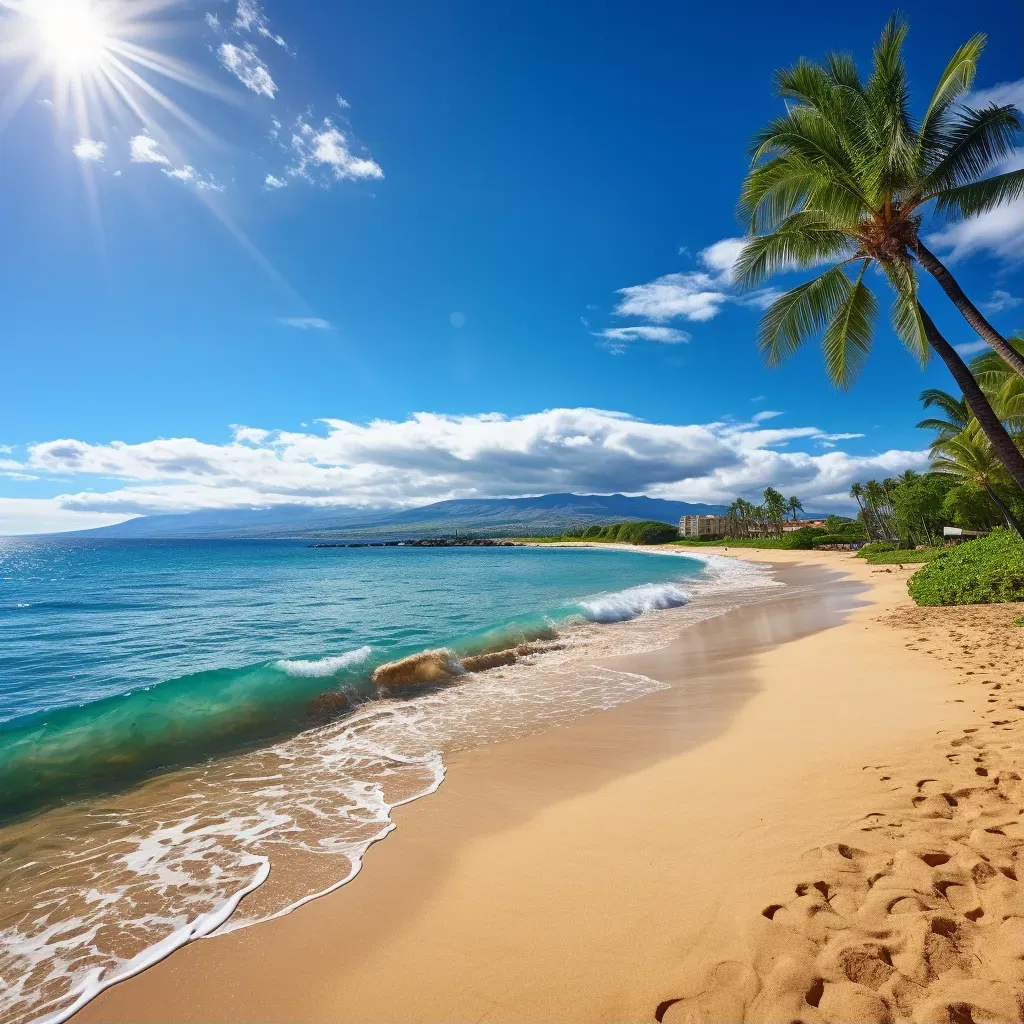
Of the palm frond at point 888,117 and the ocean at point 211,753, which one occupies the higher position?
the palm frond at point 888,117

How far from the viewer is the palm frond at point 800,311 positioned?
34.7 feet

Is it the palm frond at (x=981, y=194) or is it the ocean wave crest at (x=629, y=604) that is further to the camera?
the ocean wave crest at (x=629, y=604)

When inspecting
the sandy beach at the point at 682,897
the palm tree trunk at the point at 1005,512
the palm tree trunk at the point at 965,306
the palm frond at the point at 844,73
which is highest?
the palm frond at the point at 844,73

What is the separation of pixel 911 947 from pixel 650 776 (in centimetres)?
327

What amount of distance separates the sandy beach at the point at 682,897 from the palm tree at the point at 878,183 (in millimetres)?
5981

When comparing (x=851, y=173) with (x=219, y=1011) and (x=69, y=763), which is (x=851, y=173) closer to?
(x=219, y=1011)

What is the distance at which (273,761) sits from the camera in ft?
23.1

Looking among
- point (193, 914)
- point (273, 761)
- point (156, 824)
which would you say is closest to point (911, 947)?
point (193, 914)

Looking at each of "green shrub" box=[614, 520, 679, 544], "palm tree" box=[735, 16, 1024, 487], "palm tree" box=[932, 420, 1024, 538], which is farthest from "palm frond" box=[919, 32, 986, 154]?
"green shrub" box=[614, 520, 679, 544]

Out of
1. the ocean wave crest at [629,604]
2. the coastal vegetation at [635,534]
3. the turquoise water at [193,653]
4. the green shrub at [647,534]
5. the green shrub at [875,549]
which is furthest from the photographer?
the coastal vegetation at [635,534]

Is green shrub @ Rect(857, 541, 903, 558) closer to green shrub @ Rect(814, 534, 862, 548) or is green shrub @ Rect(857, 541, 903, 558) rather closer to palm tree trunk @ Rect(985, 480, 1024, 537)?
green shrub @ Rect(814, 534, 862, 548)

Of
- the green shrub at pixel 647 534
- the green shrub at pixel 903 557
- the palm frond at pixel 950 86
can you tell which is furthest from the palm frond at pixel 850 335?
the green shrub at pixel 647 534

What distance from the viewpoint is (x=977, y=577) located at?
51.1ft

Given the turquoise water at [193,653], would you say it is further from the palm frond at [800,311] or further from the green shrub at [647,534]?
the green shrub at [647,534]
